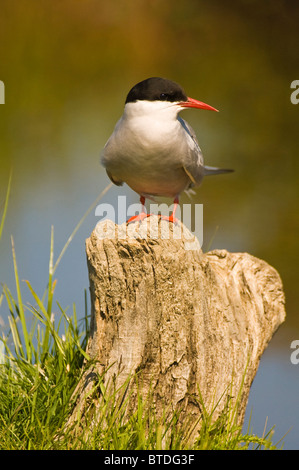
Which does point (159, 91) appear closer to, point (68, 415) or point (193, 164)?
point (193, 164)

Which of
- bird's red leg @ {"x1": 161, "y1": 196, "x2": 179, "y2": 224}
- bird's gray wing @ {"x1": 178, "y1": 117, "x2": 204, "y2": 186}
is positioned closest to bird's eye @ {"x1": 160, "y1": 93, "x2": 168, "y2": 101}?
bird's gray wing @ {"x1": 178, "y1": 117, "x2": 204, "y2": 186}

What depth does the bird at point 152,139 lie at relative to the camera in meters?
3.38

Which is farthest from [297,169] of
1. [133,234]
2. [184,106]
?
[133,234]

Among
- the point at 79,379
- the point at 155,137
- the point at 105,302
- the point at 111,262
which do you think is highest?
the point at 155,137

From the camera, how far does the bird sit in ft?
11.1

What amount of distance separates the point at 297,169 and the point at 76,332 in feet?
26.1

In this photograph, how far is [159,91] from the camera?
3381 millimetres

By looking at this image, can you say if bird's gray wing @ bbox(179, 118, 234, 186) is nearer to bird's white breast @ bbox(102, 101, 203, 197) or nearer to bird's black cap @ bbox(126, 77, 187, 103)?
bird's white breast @ bbox(102, 101, 203, 197)

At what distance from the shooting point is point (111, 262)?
2.82 meters

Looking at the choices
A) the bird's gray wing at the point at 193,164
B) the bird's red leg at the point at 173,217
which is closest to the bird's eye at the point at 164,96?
the bird's gray wing at the point at 193,164

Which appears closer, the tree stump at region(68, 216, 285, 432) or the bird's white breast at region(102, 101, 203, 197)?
the tree stump at region(68, 216, 285, 432)

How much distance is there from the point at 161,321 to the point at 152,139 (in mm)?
1097

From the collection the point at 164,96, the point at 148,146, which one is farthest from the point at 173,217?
the point at 164,96
